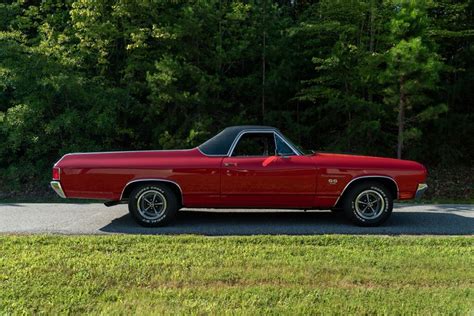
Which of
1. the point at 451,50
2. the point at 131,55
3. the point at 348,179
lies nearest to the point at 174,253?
the point at 348,179

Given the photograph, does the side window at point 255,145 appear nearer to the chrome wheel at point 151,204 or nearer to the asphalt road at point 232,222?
the asphalt road at point 232,222

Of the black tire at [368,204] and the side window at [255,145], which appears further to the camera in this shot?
the side window at [255,145]

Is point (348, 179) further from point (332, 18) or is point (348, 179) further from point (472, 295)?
point (332, 18)

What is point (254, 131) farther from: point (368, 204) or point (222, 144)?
point (368, 204)

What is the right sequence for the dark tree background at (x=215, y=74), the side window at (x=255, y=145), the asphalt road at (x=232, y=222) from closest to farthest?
the asphalt road at (x=232, y=222) → the side window at (x=255, y=145) → the dark tree background at (x=215, y=74)

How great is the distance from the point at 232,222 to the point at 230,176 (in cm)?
89

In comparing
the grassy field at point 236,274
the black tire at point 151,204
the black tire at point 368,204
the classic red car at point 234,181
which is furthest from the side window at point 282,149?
the black tire at point 151,204

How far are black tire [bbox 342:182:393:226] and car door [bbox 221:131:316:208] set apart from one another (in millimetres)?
603

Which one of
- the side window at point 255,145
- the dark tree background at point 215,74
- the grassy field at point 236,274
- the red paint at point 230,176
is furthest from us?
the dark tree background at point 215,74

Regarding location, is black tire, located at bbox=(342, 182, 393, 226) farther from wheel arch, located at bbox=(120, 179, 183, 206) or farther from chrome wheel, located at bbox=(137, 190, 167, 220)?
chrome wheel, located at bbox=(137, 190, 167, 220)

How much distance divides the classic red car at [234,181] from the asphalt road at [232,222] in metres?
0.32

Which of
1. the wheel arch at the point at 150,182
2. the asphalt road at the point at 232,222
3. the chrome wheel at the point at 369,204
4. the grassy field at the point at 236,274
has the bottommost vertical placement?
the asphalt road at the point at 232,222

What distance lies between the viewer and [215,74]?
1368cm

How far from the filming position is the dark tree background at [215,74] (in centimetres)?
1243
